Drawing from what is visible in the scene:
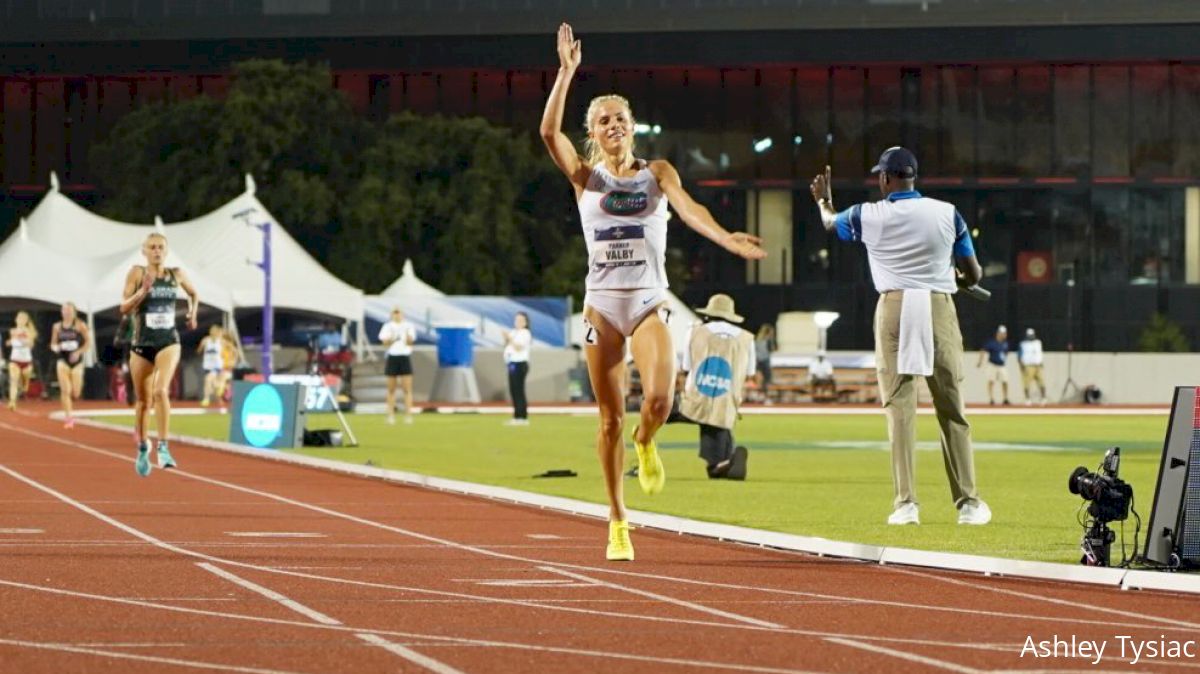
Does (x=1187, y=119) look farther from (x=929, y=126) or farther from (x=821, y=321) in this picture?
(x=821, y=321)

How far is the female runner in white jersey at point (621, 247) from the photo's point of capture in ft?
39.8

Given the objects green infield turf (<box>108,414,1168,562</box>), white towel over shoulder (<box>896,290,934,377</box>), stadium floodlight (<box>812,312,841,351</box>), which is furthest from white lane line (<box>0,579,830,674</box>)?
stadium floodlight (<box>812,312,841,351</box>)

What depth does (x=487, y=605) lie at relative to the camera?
10367 mm

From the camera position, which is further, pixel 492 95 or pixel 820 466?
pixel 492 95

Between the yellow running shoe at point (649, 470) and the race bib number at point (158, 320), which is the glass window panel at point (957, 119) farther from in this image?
the yellow running shoe at point (649, 470)

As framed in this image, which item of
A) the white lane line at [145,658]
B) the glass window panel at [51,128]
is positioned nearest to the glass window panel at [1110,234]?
the glass window panel at [51,128]

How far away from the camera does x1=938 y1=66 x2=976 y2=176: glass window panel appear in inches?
3177

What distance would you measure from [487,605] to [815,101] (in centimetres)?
7343

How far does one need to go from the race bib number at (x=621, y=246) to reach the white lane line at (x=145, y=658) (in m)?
4.26

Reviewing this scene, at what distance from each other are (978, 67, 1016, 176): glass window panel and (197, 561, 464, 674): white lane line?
69981mm

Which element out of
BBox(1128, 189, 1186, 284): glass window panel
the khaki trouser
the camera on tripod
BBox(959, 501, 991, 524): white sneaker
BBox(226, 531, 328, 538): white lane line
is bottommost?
BBox(226, 531, 328, 538): white lane line

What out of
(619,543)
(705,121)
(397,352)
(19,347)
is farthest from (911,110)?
(619,543)

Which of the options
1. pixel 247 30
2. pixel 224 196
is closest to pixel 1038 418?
pixel 224 196

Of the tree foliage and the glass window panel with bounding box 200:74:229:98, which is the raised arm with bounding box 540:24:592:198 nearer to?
the tree foliage
